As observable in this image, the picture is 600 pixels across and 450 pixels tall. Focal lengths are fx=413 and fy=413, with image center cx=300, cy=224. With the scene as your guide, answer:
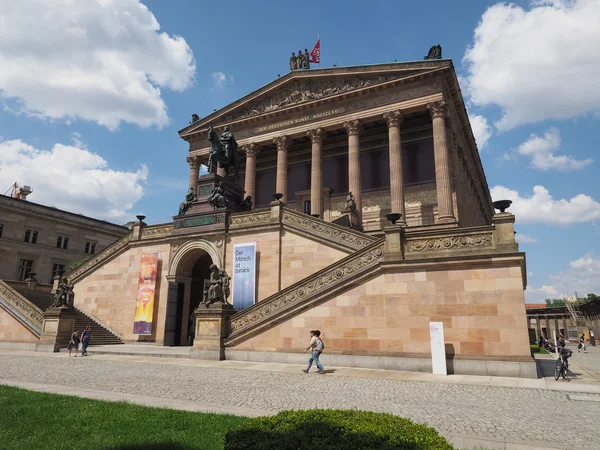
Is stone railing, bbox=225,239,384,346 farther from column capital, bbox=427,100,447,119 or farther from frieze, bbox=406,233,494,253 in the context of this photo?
column capital, bbox=427,100,447,119

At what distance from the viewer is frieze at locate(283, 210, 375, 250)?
23.4 meters

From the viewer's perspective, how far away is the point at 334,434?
14.5 feet

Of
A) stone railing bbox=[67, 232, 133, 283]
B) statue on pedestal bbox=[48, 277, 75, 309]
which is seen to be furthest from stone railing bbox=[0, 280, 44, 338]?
stone railing bbox=[67, 232, 133, 283]

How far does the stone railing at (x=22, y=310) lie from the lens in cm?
2565

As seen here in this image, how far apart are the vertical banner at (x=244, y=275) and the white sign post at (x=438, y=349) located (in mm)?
12477

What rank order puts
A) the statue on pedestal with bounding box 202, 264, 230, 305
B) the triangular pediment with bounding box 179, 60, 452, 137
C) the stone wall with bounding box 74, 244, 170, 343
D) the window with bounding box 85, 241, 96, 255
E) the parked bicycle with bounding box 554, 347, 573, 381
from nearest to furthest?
the parked bicycle with bounding box 554, 347, 573, 381 < the statue on pedestal with bounding box 202, 264, 230, 305 < the stone wall with bounding box 74, 244, 170, 343 < the triangular pediment with bounding box 179, 60, 452, 137 < the window with bounding box 85, 241, 96, 255

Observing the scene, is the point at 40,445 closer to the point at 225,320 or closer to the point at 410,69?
the point at 225,320

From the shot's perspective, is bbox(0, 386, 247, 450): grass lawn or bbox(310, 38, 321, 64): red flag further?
bbox(310, 38, 321, 64): red flag

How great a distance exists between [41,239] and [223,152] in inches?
1619

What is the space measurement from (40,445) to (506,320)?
14718mm

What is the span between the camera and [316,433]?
441 centimetres

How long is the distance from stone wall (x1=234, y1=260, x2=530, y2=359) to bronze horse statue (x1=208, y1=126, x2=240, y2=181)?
1513 cm

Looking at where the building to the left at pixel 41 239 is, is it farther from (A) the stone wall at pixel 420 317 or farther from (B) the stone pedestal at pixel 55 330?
(A) the stone wall at pixel 420 317

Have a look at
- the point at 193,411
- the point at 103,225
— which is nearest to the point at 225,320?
the point at 193,411
